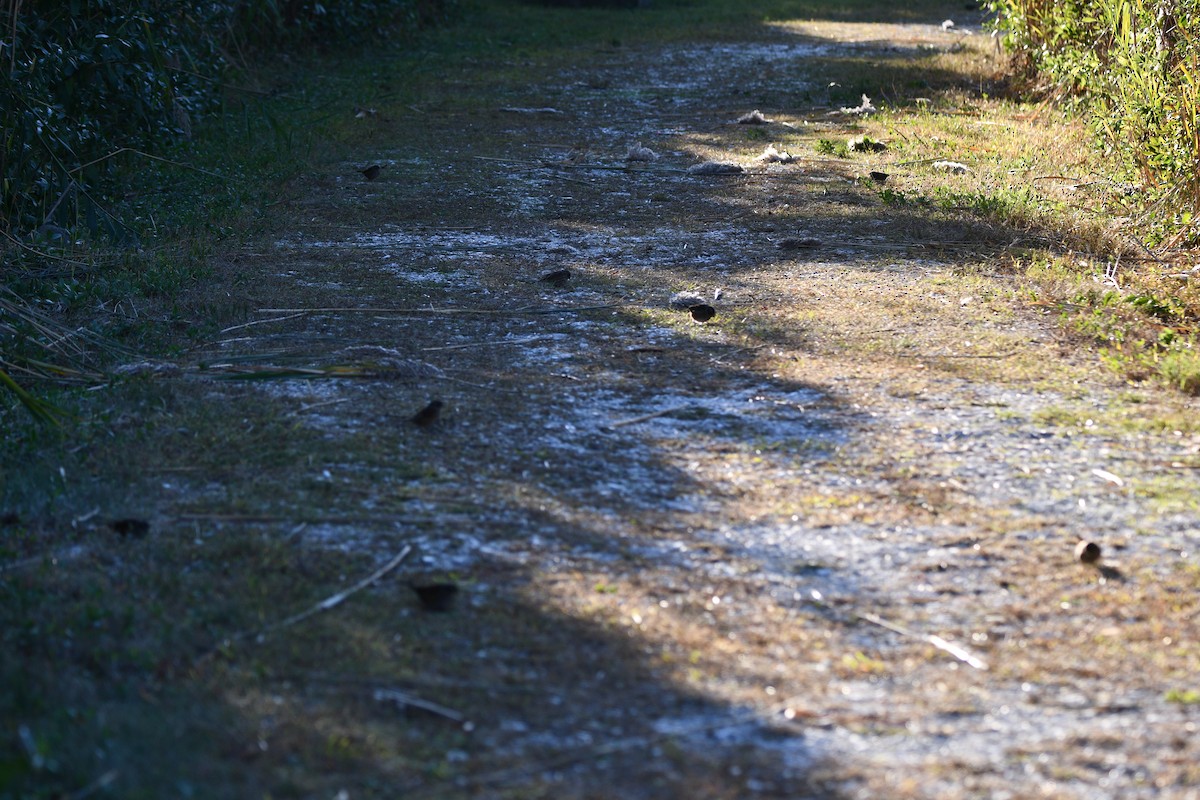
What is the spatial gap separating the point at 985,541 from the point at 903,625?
44 cm

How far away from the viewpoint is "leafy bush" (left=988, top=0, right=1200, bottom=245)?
16.5 feet

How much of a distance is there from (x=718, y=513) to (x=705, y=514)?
0.11ft

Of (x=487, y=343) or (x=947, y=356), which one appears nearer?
(x=947, y=356)

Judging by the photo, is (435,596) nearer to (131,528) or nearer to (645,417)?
(131,528)

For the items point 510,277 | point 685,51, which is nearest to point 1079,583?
point 510,277

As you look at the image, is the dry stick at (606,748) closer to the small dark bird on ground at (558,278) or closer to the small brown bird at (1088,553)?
the small brown bird at (1088,553)

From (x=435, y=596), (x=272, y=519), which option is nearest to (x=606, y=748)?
(x=435, y=596)

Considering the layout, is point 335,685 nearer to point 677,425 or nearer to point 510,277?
point 677,425

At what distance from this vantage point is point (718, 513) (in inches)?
114

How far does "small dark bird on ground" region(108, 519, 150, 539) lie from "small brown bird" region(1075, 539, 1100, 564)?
6.70 ft

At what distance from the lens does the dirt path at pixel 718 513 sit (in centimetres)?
207

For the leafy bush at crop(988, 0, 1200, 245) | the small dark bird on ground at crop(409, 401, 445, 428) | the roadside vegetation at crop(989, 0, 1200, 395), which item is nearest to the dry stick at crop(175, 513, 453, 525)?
the small dark bird on ground at crop(409, 401, 445, 428)

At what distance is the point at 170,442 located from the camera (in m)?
3.12

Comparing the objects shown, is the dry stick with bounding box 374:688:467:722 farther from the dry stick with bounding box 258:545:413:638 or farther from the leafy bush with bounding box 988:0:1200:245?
the leafy bush with bounding box 988:0:1200:245
